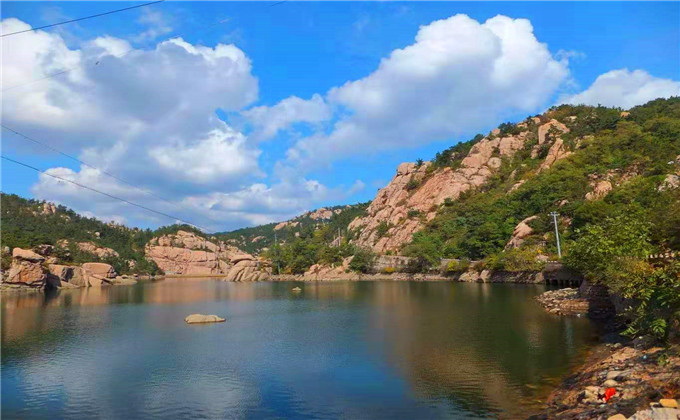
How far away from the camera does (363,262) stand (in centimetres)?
11188

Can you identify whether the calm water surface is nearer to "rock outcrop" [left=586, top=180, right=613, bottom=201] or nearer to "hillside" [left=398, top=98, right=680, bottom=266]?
"hillside" [left=398, top=98, right=680, bottom=266]

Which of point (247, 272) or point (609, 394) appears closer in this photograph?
point (609, 394)

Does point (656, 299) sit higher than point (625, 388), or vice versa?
point (656, 299)

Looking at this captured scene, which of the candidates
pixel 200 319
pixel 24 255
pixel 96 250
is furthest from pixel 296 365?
pixel 96 250

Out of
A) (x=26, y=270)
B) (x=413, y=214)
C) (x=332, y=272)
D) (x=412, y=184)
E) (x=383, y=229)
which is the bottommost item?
(x=332, y=272)

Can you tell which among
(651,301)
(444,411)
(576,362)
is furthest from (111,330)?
(651,301)

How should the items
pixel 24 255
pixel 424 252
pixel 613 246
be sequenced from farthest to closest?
pixel 424 252 → pixel 24 255 → pixel 613 246

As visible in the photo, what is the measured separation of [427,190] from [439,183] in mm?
4054

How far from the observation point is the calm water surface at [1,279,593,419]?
18.2 m

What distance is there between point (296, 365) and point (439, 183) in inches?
4412

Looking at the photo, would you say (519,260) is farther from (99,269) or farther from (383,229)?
(99,269)

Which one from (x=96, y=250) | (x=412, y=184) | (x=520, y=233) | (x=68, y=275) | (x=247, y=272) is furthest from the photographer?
(x=96, y=250)

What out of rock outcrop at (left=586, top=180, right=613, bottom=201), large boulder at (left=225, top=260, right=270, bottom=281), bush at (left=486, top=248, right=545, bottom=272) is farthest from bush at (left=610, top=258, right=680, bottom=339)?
large boulder at (left=225, top=260, right=270, bottom=281)

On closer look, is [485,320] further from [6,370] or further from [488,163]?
[488,163]
